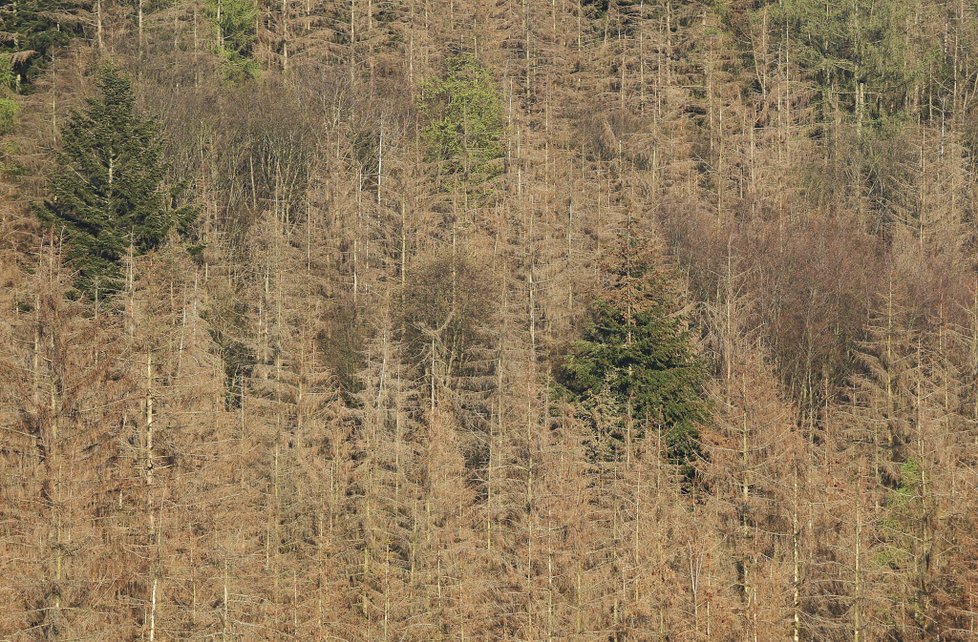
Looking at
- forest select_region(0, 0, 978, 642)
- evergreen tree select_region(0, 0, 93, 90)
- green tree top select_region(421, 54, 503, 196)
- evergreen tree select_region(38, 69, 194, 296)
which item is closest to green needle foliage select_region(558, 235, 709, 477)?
forest select_region(0, 0, 978, 642)

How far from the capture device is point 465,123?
7456 centimetres

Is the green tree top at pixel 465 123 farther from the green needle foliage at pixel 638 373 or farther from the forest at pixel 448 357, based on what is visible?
the green needle foliage at pixel 638 373

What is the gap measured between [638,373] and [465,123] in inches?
885

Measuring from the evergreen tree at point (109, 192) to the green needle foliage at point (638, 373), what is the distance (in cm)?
1449

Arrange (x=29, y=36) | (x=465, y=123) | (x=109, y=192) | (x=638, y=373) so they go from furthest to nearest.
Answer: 1. (x=465, y=123)
2. (x=29, y=36)
3. (x=109, y=192)
4. (x=638, y=373)

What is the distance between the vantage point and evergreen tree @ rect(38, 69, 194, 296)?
54875mm

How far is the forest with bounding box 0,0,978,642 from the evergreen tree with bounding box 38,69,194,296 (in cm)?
16

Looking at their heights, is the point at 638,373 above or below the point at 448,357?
below

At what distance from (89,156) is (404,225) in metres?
15.1

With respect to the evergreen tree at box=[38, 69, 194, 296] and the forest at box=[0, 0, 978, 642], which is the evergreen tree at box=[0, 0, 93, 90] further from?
the evergreen tree at box=[38, 69, 194, 296]

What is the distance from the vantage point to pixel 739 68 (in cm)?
9125

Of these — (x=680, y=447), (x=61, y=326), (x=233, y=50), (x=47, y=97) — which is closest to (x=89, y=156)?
(x=47, y=97)

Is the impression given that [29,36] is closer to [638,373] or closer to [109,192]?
[109,192]

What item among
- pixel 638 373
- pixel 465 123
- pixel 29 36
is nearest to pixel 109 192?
pixel 29 36
